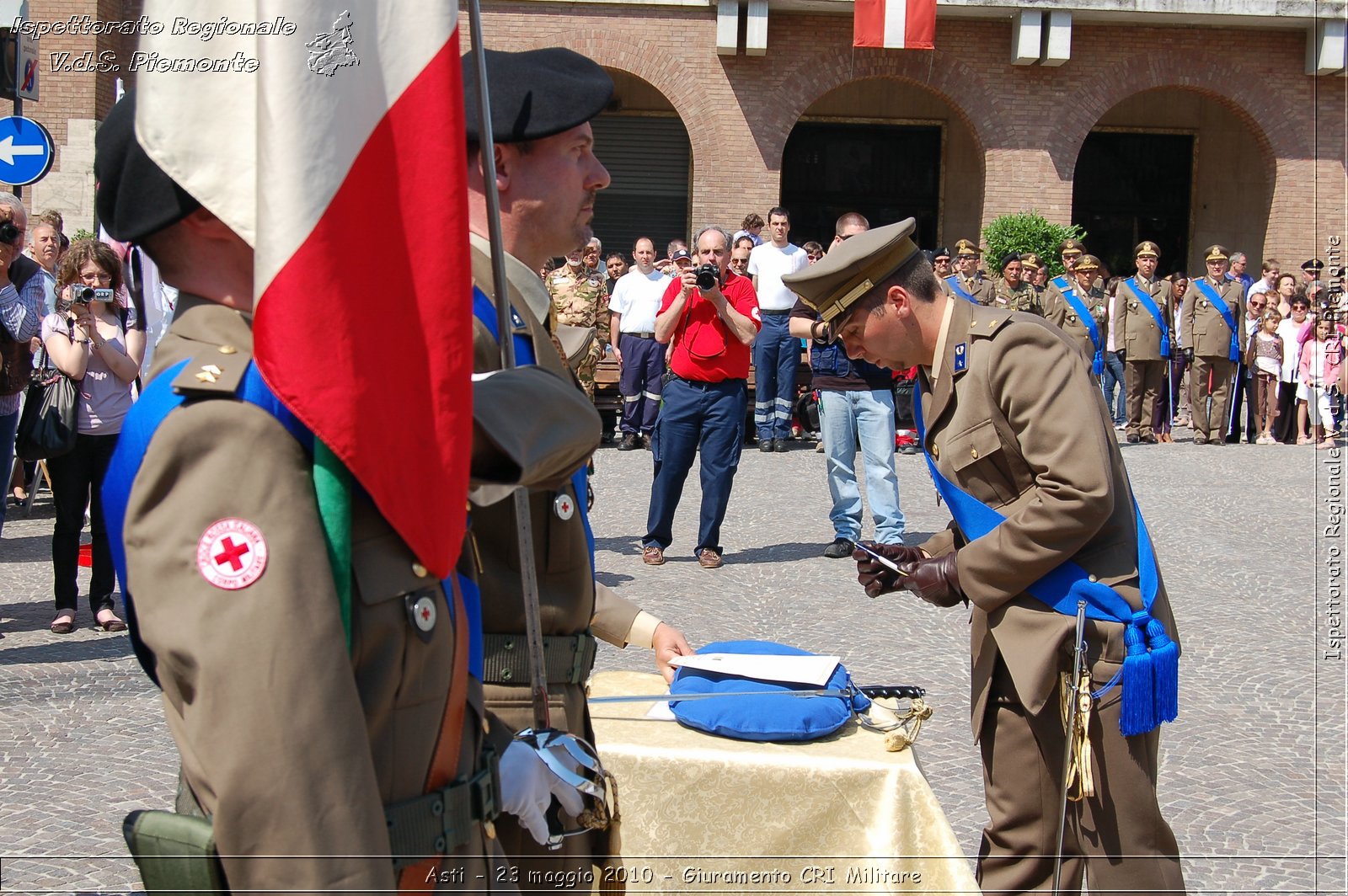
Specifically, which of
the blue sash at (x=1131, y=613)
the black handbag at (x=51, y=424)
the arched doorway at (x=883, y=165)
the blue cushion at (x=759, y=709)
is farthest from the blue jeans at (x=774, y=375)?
the arched doorway at (x=883, y=165)

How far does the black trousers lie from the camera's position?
22.8 ft

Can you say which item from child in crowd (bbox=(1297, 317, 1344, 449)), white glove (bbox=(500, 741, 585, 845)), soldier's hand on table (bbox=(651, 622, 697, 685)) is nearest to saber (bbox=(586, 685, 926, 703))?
soldier's hand on table (bbox=(651, 622, 697, 685))

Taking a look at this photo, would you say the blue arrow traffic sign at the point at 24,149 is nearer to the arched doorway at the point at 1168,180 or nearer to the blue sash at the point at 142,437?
the blue sash at the point at 142,437

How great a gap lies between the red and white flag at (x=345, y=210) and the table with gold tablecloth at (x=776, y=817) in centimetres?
154

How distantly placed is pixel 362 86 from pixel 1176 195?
2856 cm

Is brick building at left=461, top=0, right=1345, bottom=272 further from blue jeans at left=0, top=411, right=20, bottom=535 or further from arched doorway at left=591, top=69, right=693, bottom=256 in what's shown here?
blue jeans at left=0, top=411, right=20, bottom=535

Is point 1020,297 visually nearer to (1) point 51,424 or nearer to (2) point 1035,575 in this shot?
(1) point 51,424

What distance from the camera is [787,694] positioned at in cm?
306

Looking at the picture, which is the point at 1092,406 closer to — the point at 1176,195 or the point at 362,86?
the point at 362,86

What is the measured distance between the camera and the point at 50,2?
72.1 ft

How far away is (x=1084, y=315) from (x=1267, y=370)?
7.72 feet

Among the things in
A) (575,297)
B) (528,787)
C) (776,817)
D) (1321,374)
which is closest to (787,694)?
(776,817)

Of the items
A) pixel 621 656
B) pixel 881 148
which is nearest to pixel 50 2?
pixel 881 148

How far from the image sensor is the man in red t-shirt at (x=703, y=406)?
852 centimetres
